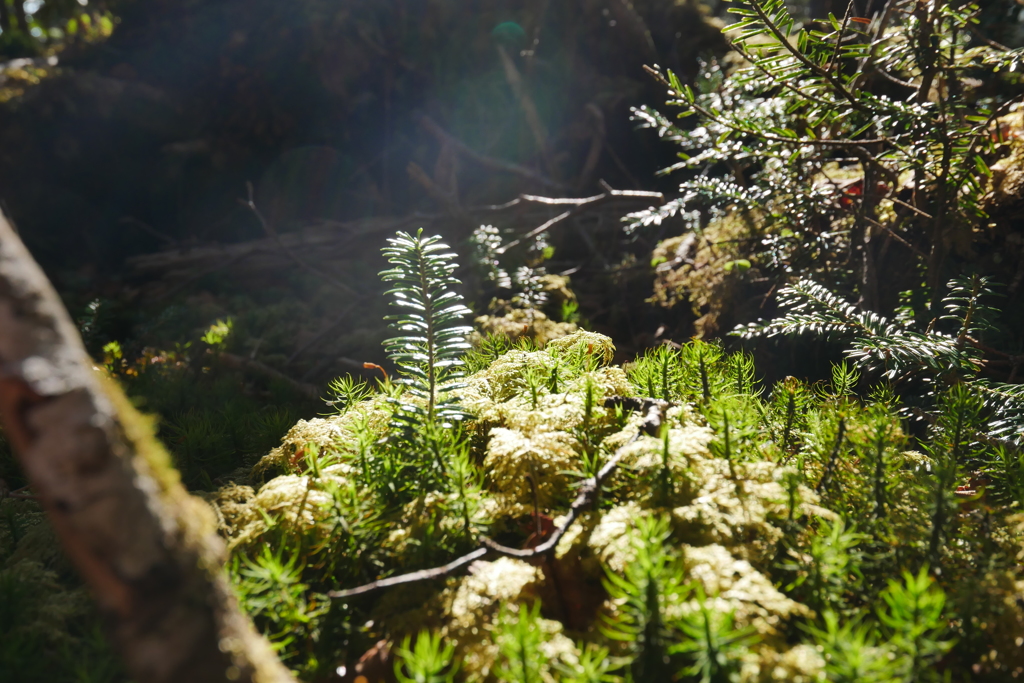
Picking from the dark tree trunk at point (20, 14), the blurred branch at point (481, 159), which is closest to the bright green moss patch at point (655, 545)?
the blurred branch at point (481, 159)

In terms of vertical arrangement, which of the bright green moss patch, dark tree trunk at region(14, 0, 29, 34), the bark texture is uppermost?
Answer: dark tree trunk at region(14, 0, 29, 34)

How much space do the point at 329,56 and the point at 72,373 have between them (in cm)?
735

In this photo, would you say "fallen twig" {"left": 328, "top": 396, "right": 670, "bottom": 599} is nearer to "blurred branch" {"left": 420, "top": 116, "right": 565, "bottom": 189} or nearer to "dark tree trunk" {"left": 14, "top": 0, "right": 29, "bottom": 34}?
"blurred branch" {"left": 420, "top": 116, "right": 565, "bottom": 189}

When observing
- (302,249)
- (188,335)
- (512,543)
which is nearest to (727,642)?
(512,543)

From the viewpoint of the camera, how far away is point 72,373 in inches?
35.5

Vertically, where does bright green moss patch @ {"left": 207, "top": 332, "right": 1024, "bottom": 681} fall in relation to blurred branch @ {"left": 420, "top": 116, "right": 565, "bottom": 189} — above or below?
below

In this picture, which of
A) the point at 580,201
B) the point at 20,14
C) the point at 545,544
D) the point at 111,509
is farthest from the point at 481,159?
the point at 20,14

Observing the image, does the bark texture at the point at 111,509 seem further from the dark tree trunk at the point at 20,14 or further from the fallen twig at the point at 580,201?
the dark tree trunk at the point at 20,14

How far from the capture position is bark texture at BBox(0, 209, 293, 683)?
833 mm

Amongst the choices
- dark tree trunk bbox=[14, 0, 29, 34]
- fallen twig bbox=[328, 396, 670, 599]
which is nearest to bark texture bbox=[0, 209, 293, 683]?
fallen twig bbox=[328, 396, 670, 599]

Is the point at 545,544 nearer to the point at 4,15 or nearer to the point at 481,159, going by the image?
the point at 481,159

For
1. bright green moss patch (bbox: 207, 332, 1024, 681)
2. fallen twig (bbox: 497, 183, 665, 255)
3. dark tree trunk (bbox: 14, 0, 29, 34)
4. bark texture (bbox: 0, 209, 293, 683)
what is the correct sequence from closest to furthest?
1. bark texture (bbox: 0, 209, 293, 683)
2. bright green moss patch (bbox: 207, 332, 1024, 681)
3. fallen twig (bbox: 497, 183, 665, 255)
4. dark tree trunk (bbox: 14, 0, 29, 34)

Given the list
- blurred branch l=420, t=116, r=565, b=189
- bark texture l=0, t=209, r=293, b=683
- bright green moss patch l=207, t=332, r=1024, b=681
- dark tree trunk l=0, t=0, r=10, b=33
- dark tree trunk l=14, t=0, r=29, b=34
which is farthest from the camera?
dark tree trunk l=0, t=0, r=10, b=33

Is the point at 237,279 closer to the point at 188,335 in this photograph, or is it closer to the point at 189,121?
the point at 188,335
